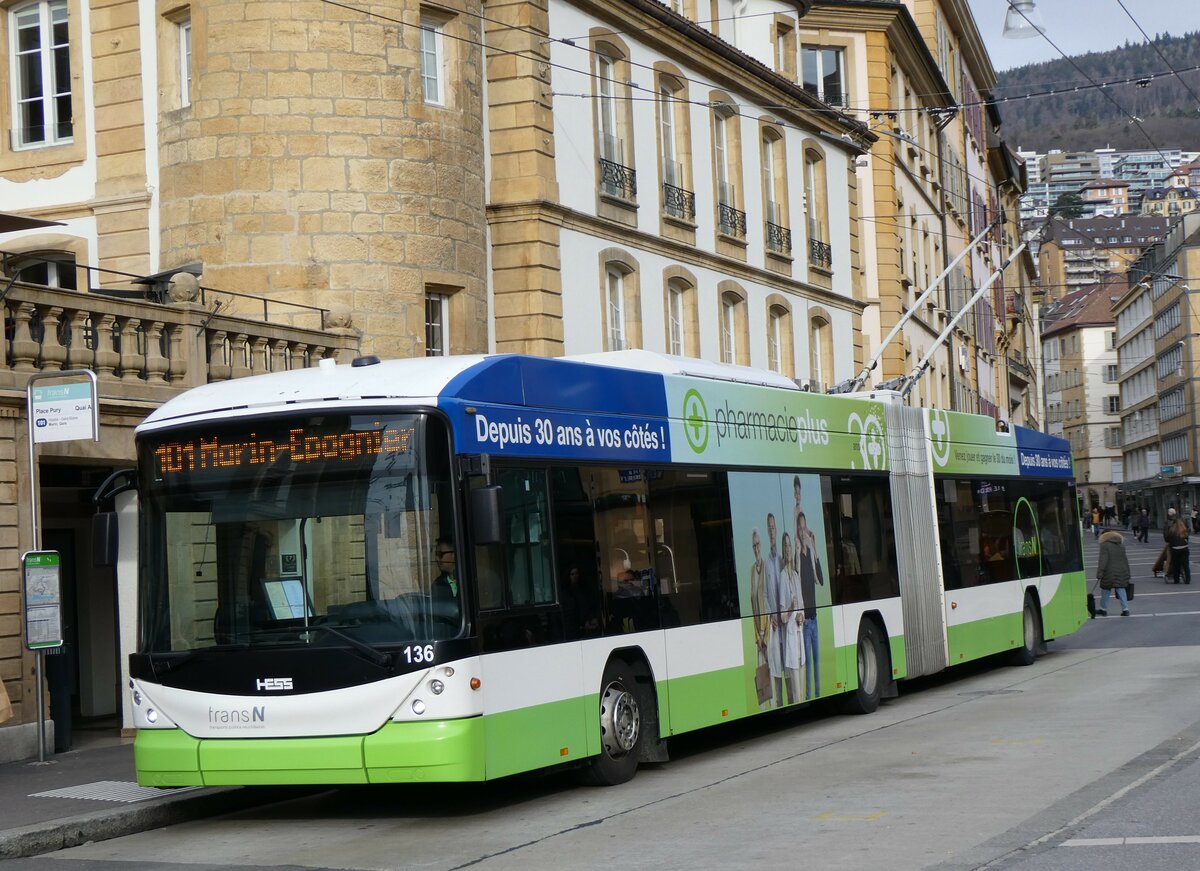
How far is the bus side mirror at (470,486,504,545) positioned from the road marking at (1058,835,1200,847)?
3626mm

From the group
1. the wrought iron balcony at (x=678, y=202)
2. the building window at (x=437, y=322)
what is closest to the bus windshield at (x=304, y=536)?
the building window at (x=437, y=322)

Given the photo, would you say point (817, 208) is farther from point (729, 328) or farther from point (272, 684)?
point (272, 684)

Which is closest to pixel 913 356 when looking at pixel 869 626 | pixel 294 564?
pixel 869 626

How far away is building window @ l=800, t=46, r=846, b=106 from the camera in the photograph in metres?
45.2

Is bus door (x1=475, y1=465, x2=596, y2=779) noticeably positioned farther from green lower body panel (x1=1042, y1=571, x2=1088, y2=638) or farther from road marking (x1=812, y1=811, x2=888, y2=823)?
green lower body panel (x1=1042, y1=571, x2=1088, y2=638)

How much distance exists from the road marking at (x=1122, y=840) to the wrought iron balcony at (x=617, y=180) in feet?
63.4

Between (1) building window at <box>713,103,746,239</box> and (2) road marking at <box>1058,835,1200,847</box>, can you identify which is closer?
(2) road marking at <box>1058,835,1200,847</box>

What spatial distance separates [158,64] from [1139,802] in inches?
677

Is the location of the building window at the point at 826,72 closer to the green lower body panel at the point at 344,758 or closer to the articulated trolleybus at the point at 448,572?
the articulated trolleybus at the point at 448,572

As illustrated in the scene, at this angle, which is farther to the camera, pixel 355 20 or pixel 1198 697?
pixel 355 20

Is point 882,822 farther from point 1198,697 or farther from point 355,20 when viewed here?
point 355,20

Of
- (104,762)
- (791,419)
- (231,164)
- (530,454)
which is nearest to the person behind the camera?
(530,454)

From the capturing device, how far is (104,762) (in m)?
14.7

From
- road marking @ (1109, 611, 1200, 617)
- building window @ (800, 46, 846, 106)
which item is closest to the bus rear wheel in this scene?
road marking @ (1109, 611, 1200, 617)
